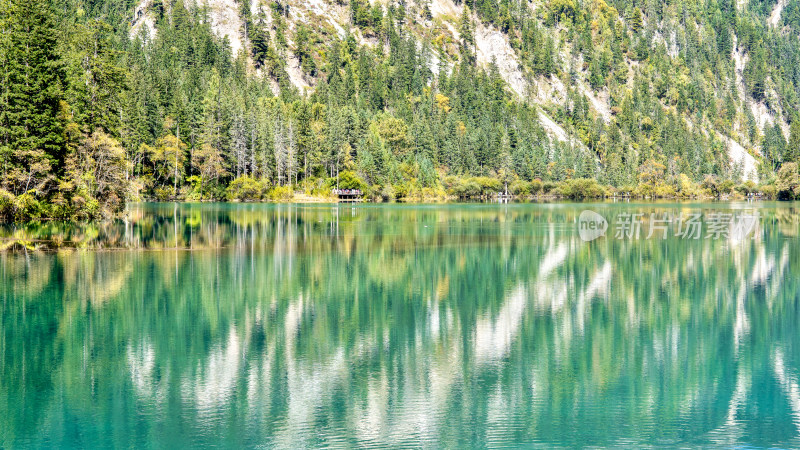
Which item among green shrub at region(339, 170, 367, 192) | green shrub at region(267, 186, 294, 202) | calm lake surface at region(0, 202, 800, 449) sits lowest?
calm lake surface at region(0, 202, 800, 449)

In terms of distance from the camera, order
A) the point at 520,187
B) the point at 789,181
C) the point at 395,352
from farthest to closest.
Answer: the point at 520,187 < the point at 789,181 < the point at 395,352

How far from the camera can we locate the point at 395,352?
1900cm

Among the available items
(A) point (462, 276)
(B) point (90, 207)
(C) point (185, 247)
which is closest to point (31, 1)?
(B) point (90, 207)

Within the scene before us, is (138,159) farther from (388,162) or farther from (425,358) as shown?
(425,358)

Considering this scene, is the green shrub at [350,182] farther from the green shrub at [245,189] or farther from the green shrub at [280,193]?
the green shrub at [245,189]

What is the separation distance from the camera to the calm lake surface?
13.7 metres

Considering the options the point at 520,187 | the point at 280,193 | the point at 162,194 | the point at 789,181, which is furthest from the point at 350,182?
the point at 789,181

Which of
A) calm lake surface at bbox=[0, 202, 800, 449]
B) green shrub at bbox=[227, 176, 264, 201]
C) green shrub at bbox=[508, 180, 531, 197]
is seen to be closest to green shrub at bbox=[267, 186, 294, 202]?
green shrub at bbox=[227, 176, 264, 201]

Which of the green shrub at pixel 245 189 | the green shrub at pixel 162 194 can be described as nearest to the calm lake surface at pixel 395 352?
the green shrub at pixel 162 194

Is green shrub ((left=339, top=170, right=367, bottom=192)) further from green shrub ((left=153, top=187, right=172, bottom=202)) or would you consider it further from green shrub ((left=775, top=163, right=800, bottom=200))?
green shrub ((left=775, top=163, right=800, bottom=200))

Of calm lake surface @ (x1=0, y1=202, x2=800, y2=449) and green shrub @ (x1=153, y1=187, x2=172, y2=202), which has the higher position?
green shrub @ (x1=153, y1=187, x2=172, y2=202)

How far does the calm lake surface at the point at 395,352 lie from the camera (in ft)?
45.1

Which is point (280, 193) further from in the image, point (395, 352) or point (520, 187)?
point (395, 352)

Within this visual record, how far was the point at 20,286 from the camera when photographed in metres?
28.9
